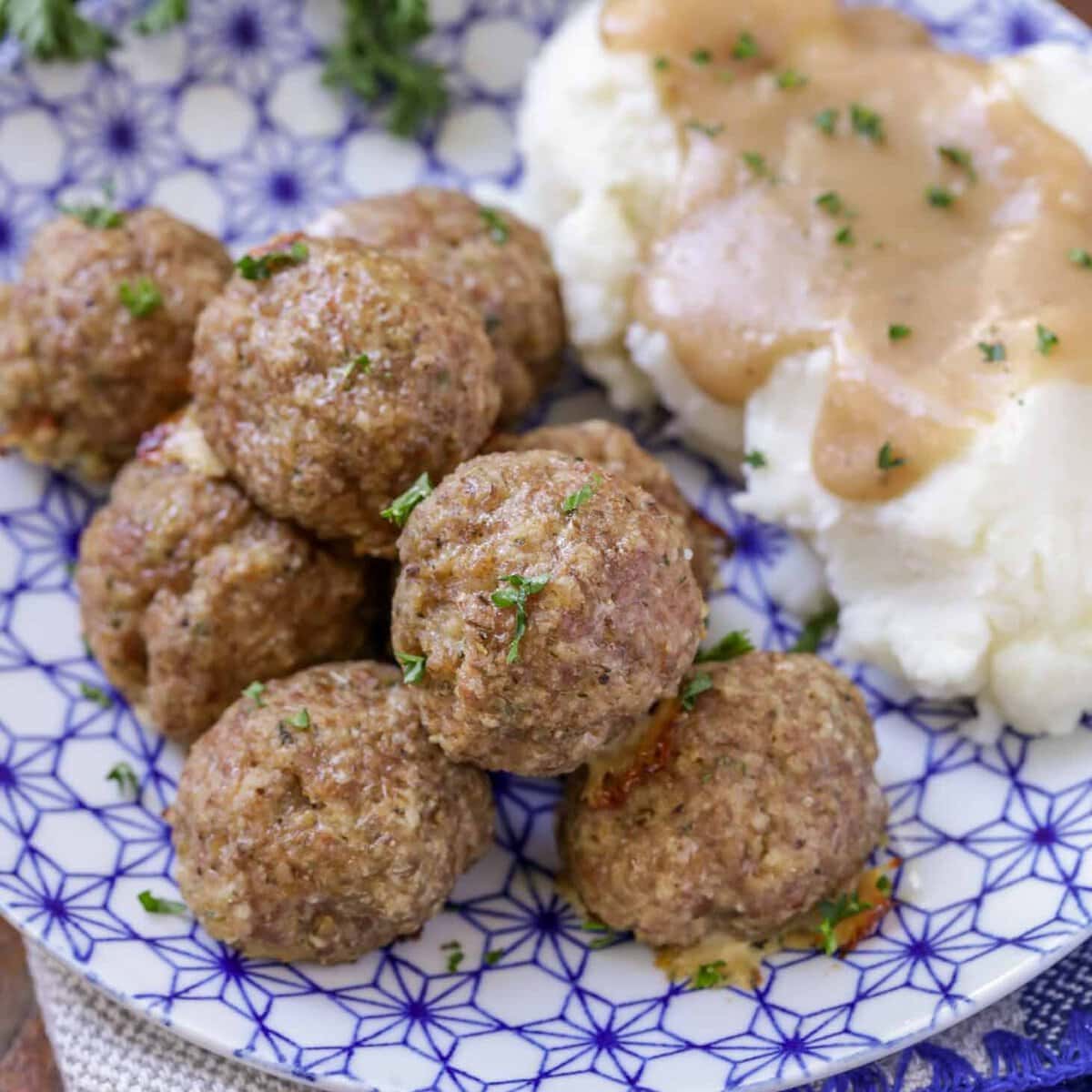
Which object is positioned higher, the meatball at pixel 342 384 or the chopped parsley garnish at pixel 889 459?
the meatball at pixel 342 384

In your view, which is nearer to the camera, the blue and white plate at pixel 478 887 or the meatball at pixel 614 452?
the blue and white plate at pixel 478 887

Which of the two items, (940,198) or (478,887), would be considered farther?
(940,198)

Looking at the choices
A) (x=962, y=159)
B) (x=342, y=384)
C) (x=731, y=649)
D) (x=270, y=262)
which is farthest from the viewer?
(x=962, y=159)

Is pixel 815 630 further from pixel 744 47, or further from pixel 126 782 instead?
pixel 126 782

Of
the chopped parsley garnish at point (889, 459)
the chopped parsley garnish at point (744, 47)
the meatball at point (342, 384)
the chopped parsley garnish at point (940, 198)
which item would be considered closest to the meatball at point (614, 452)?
the meatball at point (342, 384)

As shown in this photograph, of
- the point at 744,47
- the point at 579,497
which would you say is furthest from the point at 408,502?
the point at 744,47

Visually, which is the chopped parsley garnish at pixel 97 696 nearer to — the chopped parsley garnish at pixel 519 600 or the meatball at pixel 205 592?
the meatball at pixel 205 592
